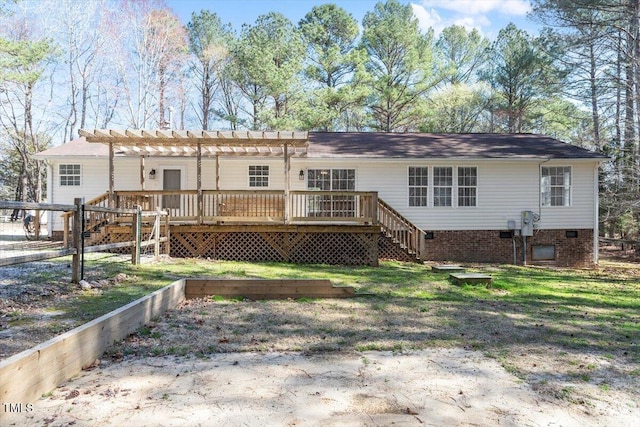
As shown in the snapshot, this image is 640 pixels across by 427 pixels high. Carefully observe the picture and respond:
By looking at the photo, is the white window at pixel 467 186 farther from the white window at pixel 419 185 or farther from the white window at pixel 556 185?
the white window at pixel 556 185

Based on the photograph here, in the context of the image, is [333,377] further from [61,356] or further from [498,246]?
[498,246]

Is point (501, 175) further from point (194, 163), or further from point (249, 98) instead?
point (249, 98)

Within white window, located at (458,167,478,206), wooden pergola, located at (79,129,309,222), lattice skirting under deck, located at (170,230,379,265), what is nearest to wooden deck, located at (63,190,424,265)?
lattice skirting under deck, located at (170,230,379,265)

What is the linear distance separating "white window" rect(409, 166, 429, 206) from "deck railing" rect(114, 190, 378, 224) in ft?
7.04

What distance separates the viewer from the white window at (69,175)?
14.2 metres

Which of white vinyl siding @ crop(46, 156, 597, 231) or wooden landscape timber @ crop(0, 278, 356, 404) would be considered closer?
wooden landscape timber @ crop(0, 278, 356, 404)

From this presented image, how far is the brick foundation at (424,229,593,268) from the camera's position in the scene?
14203mm

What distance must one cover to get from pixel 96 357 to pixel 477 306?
5.12 m

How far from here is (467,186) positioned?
14430 mm

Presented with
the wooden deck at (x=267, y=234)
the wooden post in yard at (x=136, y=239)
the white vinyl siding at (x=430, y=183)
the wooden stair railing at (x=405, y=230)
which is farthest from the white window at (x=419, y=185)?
the wooden post in yard at (x=136, y=239)

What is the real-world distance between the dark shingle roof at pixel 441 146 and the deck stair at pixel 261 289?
7.73 m

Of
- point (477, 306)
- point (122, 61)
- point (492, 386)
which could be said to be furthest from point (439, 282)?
point (122, 61)

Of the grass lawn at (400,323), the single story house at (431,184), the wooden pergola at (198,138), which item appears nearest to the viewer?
the grass lawn at (400,323)

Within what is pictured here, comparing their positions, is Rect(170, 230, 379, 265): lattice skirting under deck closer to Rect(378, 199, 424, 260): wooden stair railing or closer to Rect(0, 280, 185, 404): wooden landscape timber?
Rect(378, 199, 424, 260): wooden stair railing
